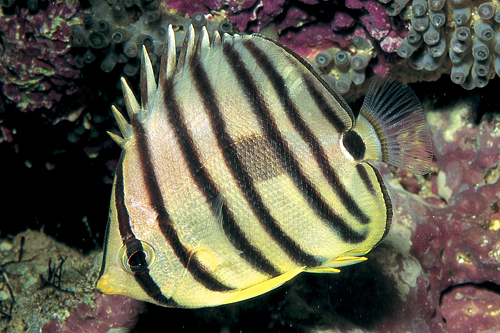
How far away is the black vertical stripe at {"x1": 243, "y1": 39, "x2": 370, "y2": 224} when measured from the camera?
1439 mm

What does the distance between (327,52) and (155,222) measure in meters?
1.82

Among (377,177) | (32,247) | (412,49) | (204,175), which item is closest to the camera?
(204,175)

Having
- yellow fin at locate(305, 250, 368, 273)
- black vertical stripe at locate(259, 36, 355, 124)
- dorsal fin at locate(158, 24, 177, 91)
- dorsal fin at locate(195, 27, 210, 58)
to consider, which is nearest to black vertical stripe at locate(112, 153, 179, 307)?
dorsal fin at locate(158, 24, 177, 91)

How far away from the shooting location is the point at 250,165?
1410mm

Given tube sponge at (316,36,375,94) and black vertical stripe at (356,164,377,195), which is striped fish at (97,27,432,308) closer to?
black vertical stripe at (356,164,377,195)

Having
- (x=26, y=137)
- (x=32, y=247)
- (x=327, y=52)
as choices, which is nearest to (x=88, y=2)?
(x=26, y=137)

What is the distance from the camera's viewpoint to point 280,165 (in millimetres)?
1425

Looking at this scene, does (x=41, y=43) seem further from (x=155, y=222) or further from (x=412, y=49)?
(x=412, y=49)

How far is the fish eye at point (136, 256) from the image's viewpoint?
1411 millimetres

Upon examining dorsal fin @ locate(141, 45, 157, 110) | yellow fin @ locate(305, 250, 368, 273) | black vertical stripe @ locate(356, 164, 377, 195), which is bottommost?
yellow fin @ locate(305, 250, 368, 273)

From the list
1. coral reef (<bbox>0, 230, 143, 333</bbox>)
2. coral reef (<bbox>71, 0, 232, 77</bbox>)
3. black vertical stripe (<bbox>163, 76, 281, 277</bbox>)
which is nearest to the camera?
black vertical stripe (<bbox>163, 76, 281, 277</bbox>)

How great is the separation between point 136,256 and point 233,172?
0.50m

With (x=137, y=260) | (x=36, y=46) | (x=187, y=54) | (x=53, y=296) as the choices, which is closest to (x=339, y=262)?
(x=137, y=260)

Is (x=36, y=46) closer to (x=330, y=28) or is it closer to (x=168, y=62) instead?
(x=168, y=62)
